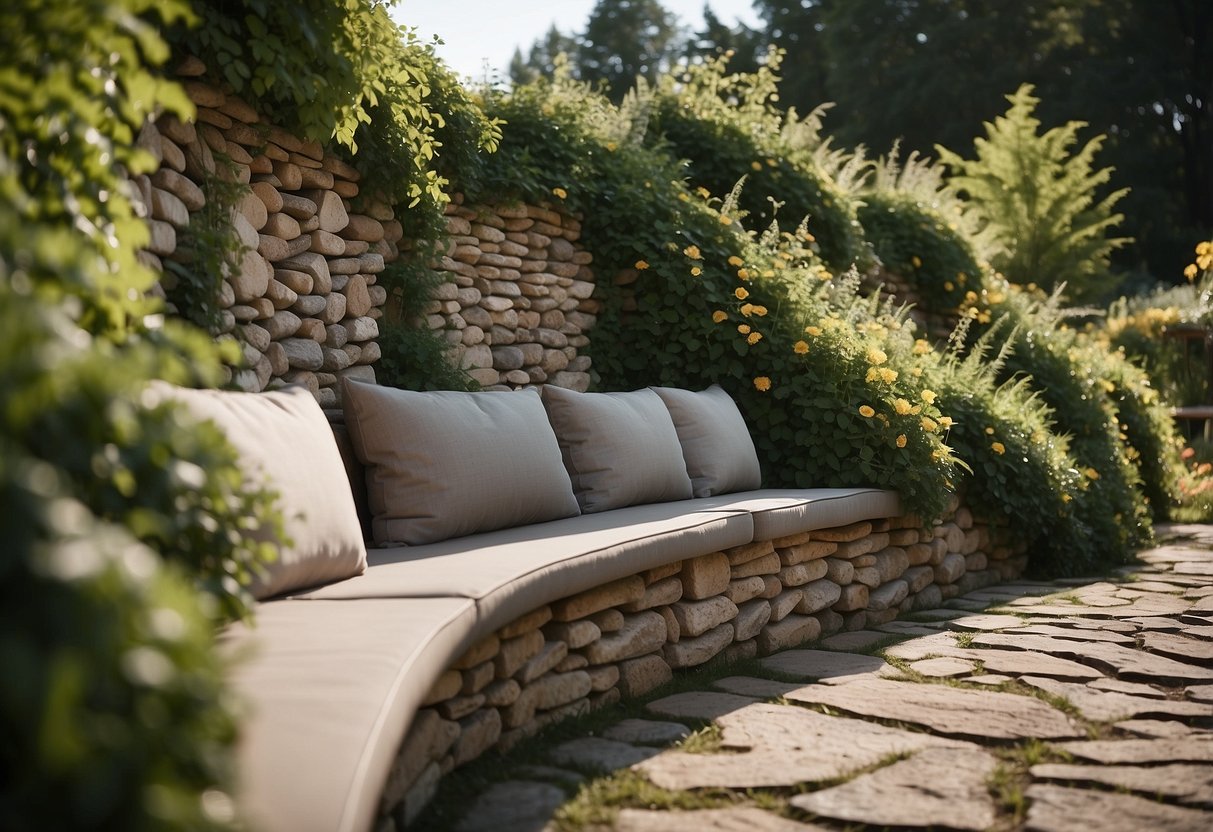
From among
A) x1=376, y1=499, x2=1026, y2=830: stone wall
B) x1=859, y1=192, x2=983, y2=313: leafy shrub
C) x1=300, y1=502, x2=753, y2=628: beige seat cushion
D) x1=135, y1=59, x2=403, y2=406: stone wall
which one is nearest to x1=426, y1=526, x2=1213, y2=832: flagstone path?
x1=376, y1=499, x2=1026, y2=830: stone wall

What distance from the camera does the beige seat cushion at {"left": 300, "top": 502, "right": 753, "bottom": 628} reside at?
6.95 feet

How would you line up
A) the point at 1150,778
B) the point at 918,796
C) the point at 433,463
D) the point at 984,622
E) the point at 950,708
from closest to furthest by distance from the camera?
the point at 918,796
the point at 1150,778
the point at 950,708
the point at 433,463
the point at 984,622

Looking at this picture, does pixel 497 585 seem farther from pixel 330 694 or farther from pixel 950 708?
pixel 950 708

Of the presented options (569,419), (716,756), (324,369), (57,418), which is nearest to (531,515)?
(569,419)

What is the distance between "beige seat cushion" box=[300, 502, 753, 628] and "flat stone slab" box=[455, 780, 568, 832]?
33 cm

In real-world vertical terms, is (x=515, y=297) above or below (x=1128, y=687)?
above

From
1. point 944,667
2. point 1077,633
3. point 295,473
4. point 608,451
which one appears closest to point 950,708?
point 944,667

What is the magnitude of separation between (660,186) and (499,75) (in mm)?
926

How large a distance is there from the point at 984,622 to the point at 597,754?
202cm

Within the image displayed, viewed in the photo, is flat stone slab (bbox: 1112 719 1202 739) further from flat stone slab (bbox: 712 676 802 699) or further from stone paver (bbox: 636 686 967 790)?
flat stone slab (bbox: 712 676 802 699)

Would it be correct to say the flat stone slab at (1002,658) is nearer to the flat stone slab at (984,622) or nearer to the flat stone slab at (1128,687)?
the flat stone slab at (1128,687)

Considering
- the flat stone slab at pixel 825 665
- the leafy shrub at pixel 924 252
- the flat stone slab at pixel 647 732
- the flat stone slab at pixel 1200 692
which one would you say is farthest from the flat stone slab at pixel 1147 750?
the leafy shrub at pixel 924 252

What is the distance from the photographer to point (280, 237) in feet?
10.1

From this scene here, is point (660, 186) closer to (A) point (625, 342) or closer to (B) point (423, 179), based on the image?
(A) point (625, 342)
